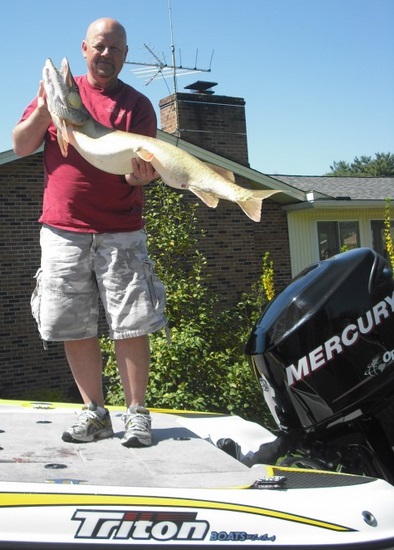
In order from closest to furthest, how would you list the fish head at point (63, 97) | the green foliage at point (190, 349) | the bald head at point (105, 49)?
the fish head at point (63, 97), the bald head at point (105, 49), the green foliage at point (190, 349)

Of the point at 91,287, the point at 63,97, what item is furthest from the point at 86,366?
the point at 63,97

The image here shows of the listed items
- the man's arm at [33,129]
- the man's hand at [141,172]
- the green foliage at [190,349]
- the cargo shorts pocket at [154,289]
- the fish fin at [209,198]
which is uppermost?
the man's arm at [33,129]

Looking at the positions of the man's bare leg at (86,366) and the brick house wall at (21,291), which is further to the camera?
the brick house wall at (21,291)

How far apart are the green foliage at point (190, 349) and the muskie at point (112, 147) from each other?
349cm

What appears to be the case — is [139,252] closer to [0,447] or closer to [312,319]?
[312,319]

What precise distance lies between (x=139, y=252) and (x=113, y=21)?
1002mm

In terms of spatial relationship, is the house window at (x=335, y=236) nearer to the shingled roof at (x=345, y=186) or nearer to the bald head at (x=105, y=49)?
the shingled roof at (x=345, y=186)

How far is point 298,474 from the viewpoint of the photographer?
103 inches

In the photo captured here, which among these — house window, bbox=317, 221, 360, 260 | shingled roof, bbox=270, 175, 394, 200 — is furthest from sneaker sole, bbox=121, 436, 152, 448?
house window, bbox=317, 221, 360, 260

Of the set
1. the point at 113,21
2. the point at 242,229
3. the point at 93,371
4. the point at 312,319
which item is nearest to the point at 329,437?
the point at 312,319

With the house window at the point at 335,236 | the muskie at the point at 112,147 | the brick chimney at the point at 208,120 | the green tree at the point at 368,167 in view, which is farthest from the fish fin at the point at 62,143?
the green tree at the point at 368,167

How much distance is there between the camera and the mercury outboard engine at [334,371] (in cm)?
312

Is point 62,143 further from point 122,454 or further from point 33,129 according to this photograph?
point 122,454

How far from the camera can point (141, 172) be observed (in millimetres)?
3170
